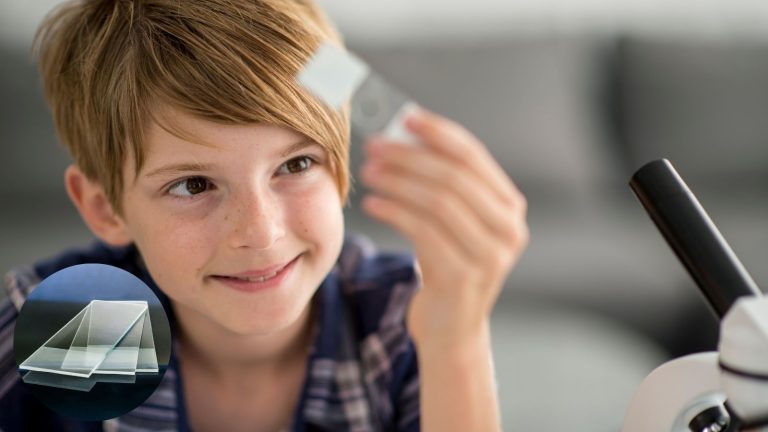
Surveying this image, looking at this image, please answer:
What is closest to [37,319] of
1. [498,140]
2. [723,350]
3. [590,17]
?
[723,350]

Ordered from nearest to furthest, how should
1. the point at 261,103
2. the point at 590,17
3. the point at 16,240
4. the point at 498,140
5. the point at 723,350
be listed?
the point at 723,350, the point at 261,103, the point at 16,240, the point at 498,140, the point at 590,17

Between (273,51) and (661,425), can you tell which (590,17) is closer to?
(273,51)

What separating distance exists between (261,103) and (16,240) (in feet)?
2.89

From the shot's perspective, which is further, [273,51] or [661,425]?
[273,51]

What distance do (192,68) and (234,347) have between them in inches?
11.5

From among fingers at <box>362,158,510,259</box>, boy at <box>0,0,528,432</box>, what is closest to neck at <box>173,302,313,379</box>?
boy at <box>0,0,528,432</box>

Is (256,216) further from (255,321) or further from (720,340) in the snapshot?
(720,340)

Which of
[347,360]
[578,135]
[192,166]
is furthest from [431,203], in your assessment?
[578,135]

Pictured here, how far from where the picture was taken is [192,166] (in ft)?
1.84

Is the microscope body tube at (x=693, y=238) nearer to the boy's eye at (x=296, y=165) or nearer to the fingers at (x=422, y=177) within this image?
the fingers at (x=422, y=177)

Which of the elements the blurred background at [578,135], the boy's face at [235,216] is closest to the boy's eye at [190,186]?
the boy's face at [235,216]

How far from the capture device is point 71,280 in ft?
1.38

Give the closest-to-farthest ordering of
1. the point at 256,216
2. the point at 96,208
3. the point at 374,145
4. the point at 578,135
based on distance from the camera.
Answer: the point at 374,145 < the point at 256,216 < the point at 96,208 < the point at 578,135

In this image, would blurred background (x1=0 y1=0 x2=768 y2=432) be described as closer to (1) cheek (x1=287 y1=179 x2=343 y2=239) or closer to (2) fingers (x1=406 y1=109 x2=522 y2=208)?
(1) cheek (x1=287 y1=179 x2=343 y2=239)
